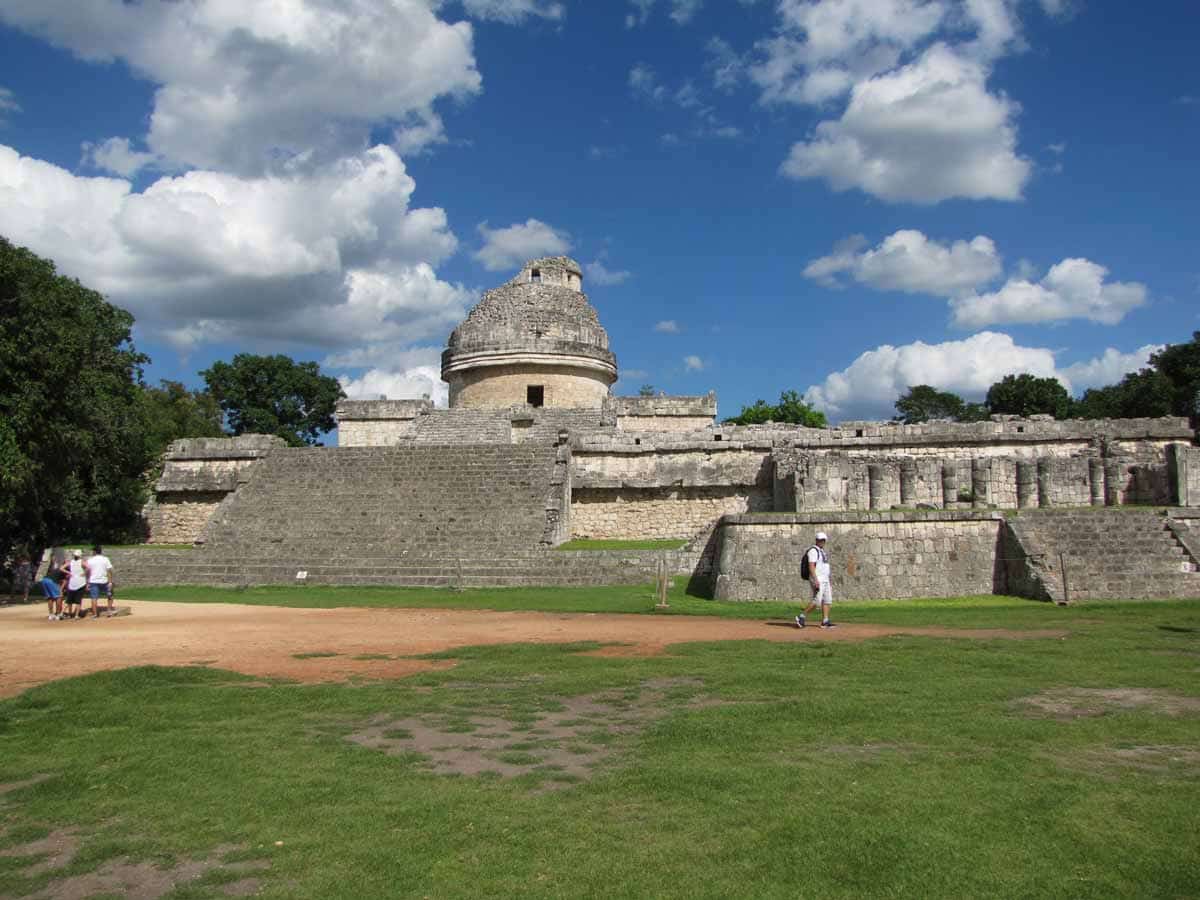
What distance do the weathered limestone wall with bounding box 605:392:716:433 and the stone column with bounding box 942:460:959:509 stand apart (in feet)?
30.8

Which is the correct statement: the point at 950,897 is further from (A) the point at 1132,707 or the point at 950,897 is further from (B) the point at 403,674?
(B) the point at 403,674

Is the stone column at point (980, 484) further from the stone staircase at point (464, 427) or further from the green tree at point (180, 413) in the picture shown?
the green tree at point (180, 413)

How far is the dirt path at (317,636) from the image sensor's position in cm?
881

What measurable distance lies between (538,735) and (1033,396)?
5212 cm

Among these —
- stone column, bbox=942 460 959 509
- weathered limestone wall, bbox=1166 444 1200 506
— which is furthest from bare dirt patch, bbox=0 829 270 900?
weathered limestone wall, bbox=1166 444 1200 506

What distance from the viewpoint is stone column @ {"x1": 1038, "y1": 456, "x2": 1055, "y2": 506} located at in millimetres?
17859

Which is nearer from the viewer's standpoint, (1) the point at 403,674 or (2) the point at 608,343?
(1) the point at 403,674

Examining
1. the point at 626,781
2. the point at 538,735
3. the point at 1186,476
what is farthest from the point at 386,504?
the point at 1186,476

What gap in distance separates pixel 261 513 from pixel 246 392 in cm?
3531

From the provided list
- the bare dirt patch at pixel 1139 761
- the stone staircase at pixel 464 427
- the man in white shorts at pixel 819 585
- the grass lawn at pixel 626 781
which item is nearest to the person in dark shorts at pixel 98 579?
the grass lawn at pixel 626 781

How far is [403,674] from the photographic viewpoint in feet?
27.0

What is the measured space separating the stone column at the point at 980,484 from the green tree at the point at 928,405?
4730 centimetres

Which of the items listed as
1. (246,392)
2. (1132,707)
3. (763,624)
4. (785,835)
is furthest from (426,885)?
(246,392)

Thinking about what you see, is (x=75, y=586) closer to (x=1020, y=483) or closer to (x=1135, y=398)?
(x=1020, y=483)
